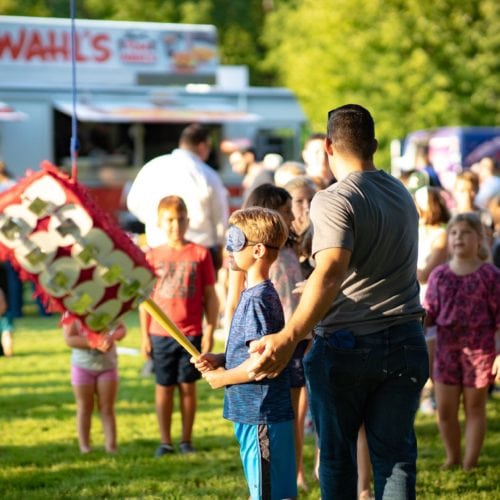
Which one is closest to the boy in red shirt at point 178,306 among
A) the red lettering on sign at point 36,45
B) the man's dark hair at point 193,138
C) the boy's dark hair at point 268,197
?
the boy's dark hair at point 268,197

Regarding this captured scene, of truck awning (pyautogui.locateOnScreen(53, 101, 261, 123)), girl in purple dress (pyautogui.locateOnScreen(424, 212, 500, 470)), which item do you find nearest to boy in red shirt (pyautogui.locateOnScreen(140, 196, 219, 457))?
girl in purple dress (pyautogui.locateOnScreen(424, 212, 500, 470))

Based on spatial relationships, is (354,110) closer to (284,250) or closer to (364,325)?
(364,325)

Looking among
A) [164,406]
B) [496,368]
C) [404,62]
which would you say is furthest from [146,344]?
[404,62]

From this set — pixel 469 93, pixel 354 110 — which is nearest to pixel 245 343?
pixel 354 110

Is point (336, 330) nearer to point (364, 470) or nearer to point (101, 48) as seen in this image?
point (364, 470)

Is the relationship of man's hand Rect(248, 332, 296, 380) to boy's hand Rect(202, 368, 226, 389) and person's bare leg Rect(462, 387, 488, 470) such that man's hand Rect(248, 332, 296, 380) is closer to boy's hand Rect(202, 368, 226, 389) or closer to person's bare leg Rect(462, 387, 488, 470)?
boy's hand Rect(202, 368, 226, 389)

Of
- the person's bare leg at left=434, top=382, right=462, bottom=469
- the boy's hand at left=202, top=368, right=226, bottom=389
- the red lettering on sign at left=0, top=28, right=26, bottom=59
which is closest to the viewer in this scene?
the boy's hand at left=202, top=368, right=226, bottom=389

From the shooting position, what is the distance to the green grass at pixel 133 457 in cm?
651

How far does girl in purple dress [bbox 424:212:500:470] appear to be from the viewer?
6.71 m

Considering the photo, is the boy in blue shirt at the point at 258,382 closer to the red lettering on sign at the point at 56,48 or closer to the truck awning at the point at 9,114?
the truck awning at the point at 9,114

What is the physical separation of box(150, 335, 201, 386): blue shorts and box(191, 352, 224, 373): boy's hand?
2190 millimetres

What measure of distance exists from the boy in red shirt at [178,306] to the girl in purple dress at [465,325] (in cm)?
142

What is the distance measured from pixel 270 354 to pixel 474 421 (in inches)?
111

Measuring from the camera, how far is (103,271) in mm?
4316
